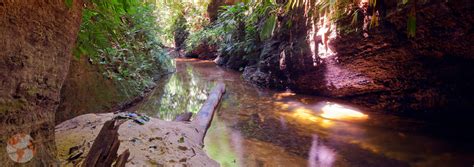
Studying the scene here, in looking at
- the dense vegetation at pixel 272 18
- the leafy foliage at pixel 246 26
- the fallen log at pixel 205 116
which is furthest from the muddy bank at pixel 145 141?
the leafy foliage at pixel 246 26

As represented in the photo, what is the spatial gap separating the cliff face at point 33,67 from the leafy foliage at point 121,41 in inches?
23.0

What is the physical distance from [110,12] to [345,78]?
163 inches

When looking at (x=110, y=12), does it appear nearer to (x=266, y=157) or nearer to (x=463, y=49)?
(x=266, y=157)

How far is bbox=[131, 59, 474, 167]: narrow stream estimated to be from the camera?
9.19ft

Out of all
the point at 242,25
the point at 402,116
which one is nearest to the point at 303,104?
the point at 402,116

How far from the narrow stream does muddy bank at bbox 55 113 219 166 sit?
0.41 metres

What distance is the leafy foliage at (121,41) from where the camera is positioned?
2510 mm

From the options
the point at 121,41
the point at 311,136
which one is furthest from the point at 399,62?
the point at 121,41

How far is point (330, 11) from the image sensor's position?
17.3 feet

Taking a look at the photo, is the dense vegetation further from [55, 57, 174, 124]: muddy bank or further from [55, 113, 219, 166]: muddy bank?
[55, 57, 174, 124]: muddy bank

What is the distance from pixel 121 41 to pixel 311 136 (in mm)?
4726

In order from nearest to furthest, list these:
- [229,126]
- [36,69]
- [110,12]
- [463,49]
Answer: [36,69] → [110,12] → [463,49] → [229,126]

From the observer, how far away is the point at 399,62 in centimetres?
418

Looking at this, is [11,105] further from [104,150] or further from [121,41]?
[121,41]
